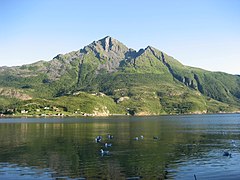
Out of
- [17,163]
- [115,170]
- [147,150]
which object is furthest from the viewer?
[147,150]

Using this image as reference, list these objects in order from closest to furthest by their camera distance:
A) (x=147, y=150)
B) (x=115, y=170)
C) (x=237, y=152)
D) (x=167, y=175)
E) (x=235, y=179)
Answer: (x=235, y=179) < (x=167, y=175) < (x=115, y=170) < (x=237, y=152) < (x=147, y=150)

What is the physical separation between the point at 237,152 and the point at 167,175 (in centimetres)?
3160

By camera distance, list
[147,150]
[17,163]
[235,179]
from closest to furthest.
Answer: [235,179]
[17,163]
[147,150]

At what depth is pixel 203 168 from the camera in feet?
184

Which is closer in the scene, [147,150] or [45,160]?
[45,160]

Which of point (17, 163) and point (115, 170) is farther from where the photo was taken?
point (17, 163)

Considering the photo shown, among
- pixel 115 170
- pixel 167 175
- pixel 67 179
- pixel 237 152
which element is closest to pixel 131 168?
pixel 115 170

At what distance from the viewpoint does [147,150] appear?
8006cm

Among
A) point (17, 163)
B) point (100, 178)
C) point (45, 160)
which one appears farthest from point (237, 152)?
point (17, 163)

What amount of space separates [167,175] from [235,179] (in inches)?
414

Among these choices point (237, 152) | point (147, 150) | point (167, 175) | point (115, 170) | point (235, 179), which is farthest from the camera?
point (147, 150)

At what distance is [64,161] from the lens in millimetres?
65250

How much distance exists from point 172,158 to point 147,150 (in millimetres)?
13872

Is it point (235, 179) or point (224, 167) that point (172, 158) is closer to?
point (224, 167)
